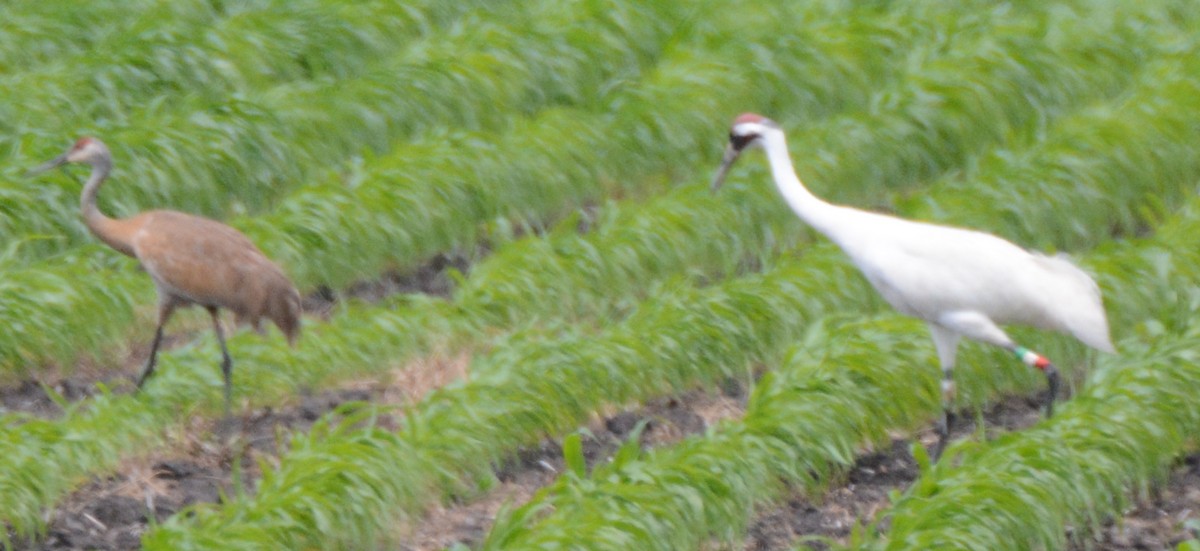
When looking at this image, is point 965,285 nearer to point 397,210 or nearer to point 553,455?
point 553,455

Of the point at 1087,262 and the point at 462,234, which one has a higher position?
the point at 1087,262

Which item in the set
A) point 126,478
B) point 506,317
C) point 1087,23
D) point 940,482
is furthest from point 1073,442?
point 1087,23

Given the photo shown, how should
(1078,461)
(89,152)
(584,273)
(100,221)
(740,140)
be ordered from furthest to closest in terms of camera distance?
1. (584,273)
2. (89,152)
3. (100,221)
4. (740,140)
5. (1078,461)

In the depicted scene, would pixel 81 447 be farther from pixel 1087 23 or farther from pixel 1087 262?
pixel 1087 23

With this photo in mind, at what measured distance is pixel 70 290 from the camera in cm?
883

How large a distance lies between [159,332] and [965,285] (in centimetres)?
339

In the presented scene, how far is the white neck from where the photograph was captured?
817 centimetres

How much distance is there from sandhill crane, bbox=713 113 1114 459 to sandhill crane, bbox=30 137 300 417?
2274mm

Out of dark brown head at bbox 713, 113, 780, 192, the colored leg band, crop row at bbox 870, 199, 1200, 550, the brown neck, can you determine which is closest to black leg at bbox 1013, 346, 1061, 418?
the colored leg band

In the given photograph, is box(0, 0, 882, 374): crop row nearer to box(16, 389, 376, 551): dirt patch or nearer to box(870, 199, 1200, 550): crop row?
box(16, 389, 376, 551): dirt patch

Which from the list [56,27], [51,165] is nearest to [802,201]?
[51,165]

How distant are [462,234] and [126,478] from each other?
9.82 ft

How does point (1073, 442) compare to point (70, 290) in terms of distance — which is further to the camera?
point (70, 290)

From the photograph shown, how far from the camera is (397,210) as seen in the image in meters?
10.0
